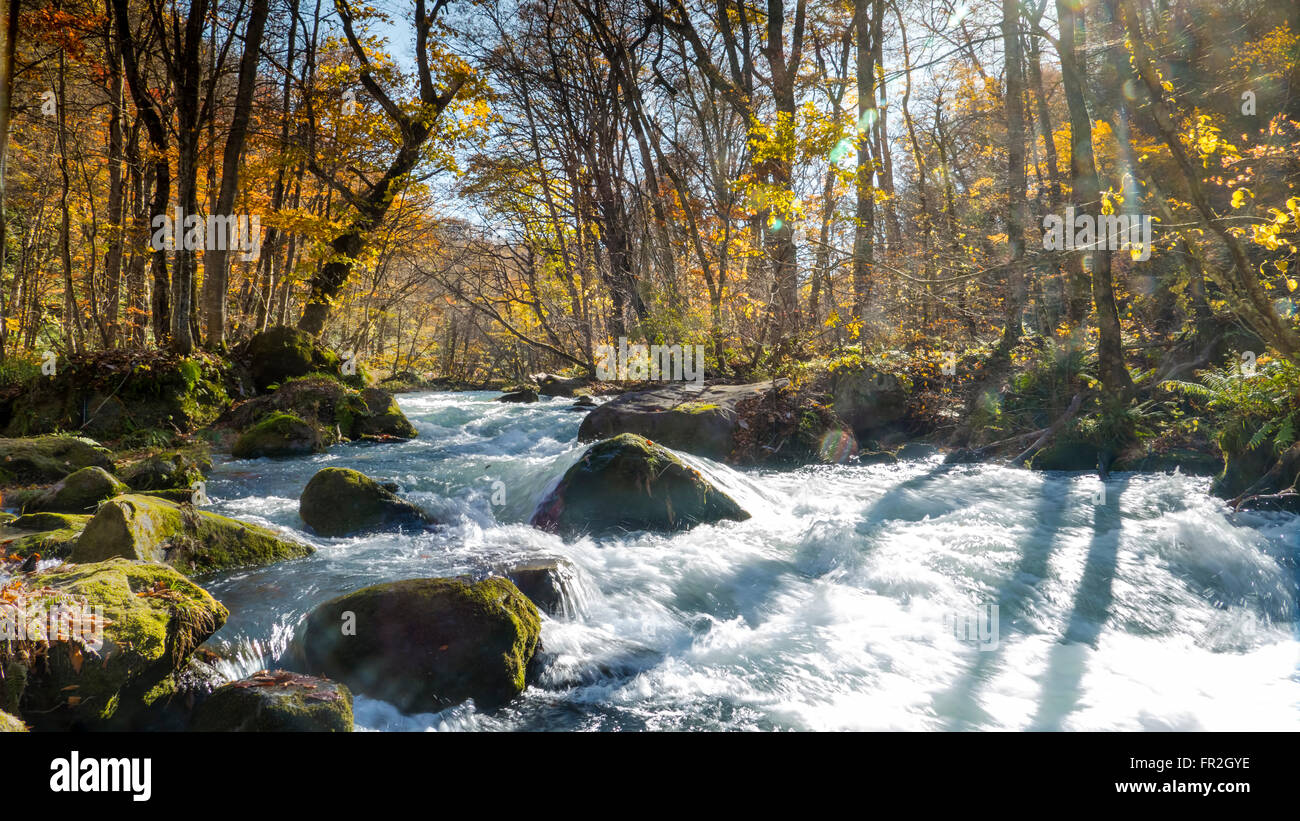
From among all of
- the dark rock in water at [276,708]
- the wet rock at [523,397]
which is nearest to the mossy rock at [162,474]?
the dark rock in water at [276,708]

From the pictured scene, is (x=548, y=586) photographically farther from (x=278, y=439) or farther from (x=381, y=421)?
(x=381, y=421)

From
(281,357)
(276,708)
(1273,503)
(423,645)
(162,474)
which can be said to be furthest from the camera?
(281,357)

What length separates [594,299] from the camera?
1806 centimetres

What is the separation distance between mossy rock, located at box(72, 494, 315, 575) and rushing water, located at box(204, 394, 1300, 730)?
0.82 feet

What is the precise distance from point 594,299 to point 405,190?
534 centimetres

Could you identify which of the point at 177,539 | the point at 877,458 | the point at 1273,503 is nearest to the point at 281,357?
the point at 177,539

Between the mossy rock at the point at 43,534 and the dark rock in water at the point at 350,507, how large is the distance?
1.81 m

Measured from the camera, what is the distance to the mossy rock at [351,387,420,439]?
12758mm

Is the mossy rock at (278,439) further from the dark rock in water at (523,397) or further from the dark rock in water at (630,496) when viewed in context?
the dark rock in water at (523,397)

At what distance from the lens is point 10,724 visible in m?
2.54

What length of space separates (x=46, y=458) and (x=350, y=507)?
422 centimetres
